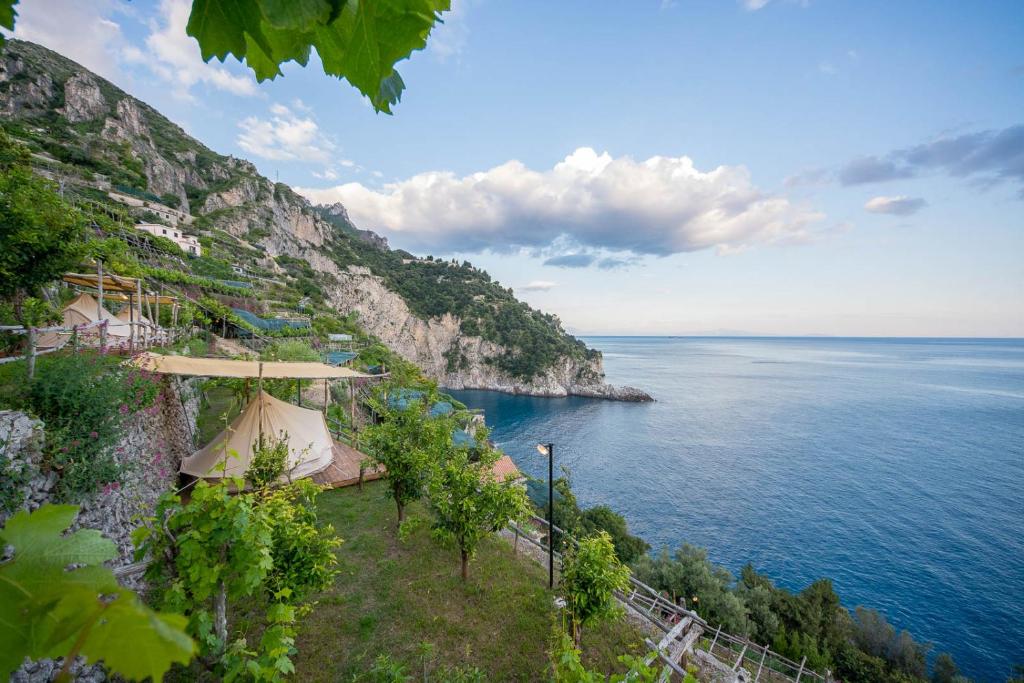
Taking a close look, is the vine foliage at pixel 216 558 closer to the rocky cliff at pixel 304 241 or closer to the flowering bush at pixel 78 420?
the flowering bush at pixel 78 420

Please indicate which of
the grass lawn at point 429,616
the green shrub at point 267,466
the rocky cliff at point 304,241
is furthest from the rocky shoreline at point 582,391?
the green shrub at point 267,466

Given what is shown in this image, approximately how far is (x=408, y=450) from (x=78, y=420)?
4.75m

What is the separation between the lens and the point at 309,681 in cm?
476

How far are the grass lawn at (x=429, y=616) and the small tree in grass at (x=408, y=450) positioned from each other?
3.54 feet

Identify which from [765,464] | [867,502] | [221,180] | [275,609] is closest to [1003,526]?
[867,502]

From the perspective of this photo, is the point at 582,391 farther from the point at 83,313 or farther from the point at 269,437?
the point at 269,437

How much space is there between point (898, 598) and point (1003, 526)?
13.9 metres

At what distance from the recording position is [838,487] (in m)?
30.9

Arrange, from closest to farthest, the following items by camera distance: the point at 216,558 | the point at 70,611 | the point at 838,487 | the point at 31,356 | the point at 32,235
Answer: the point at 70,611 < the point at 216,558 < the point at 31,356 < the point at 32,235 < the point at 838,487

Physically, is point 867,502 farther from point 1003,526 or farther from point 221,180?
point 221,180

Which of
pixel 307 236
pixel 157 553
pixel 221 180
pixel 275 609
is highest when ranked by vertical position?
pixel 221 180

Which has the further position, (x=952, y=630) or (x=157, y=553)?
(x=952, y=630)

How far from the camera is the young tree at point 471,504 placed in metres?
6.64

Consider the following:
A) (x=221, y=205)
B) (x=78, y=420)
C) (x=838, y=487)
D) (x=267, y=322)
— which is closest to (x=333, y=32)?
(x=78, y=420)
